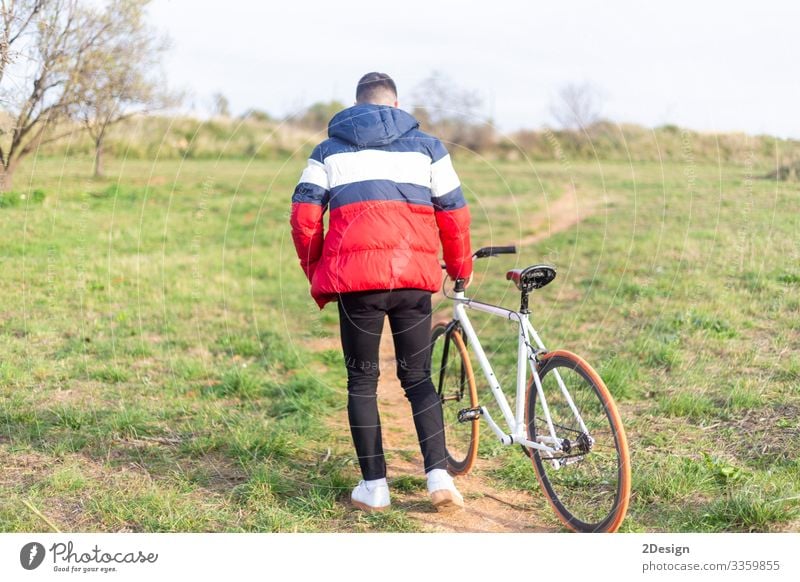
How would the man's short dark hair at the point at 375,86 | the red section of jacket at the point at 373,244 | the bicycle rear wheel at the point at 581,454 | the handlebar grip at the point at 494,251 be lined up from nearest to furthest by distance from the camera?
the bicycle rear wheel at the point at 581,454 < the red section of jacket at the point at 373,244 < the man's short dark hair at the point at 375,86 < the handlebar grip at the point at 494,251

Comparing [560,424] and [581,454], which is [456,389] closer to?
[560,424]

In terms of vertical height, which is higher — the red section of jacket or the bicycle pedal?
the red section of jacket

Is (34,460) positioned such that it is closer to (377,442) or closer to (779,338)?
(377,442)

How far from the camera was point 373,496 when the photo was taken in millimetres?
4125

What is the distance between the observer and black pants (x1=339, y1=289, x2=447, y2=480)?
13.1 feet

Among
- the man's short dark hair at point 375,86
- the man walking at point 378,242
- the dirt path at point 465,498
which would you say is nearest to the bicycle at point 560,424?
the dirt path at point 465,498

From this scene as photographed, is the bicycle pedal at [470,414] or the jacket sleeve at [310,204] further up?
the jacket sleeve at [310,204]

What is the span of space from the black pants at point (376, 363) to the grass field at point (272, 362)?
1.24 feet

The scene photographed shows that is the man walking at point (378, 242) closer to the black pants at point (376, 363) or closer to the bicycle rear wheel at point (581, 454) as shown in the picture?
the black pants at point (376, 363)

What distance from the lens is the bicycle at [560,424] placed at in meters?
3.62

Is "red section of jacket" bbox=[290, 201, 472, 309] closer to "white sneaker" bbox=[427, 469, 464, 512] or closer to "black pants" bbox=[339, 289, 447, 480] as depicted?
"black pants" bbox=[339, 289, 447, 480]

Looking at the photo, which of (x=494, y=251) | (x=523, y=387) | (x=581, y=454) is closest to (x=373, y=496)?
(x=523, y=387)

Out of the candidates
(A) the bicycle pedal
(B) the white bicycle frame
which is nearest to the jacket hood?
(B) the white bicycle frame

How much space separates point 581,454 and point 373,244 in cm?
138
